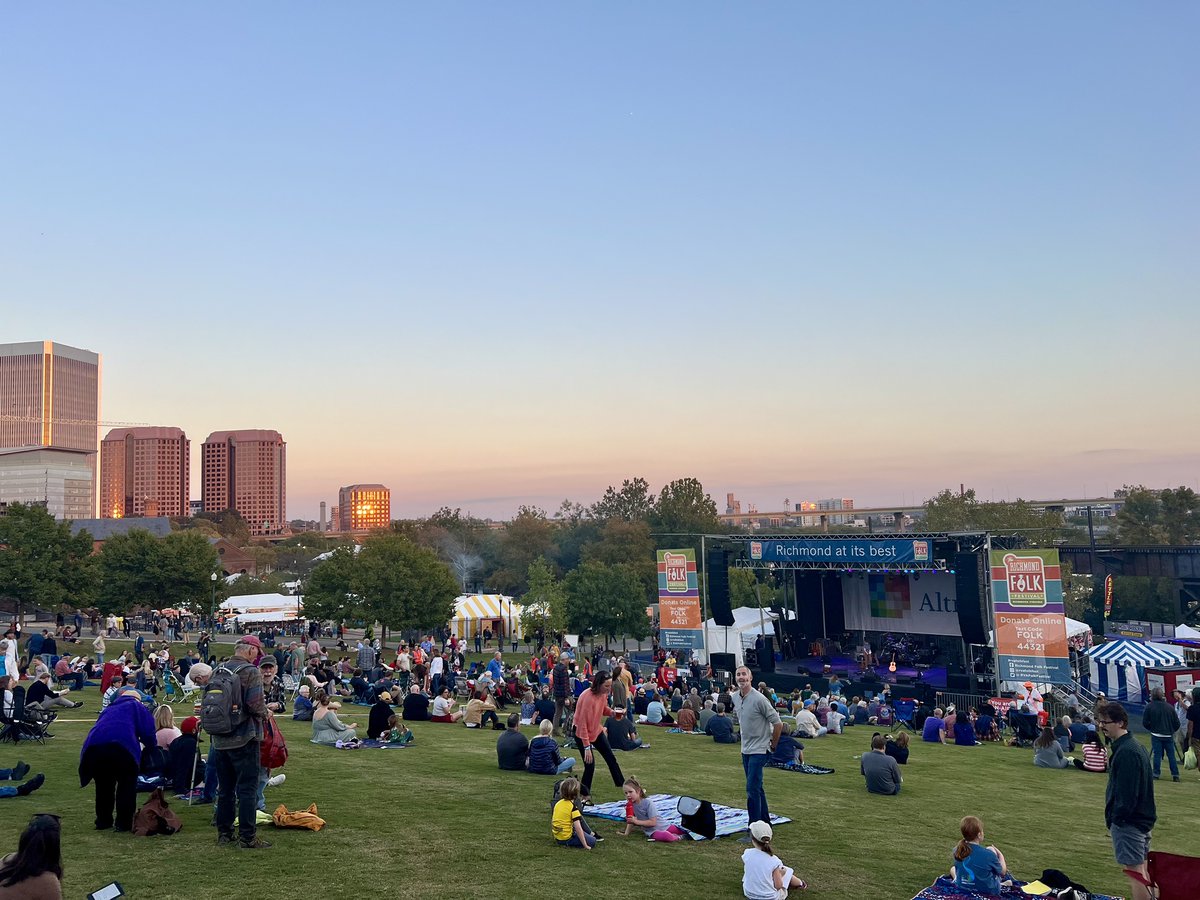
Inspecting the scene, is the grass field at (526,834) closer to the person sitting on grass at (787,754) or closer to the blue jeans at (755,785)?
the blue jeans at (755,785)

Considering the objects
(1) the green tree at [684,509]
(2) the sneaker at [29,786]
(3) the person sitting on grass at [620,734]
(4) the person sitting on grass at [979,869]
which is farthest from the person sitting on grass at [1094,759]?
(1) the green tree at [684,509]

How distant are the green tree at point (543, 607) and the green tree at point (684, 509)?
32120 mm

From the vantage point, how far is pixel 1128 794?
638 centimetres

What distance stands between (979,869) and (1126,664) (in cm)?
2376

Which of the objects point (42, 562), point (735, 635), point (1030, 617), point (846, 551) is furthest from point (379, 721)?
point (42, 562)

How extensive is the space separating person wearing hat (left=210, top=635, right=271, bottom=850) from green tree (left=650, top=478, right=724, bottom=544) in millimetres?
72137

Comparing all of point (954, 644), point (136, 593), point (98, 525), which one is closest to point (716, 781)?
point (954, 644)

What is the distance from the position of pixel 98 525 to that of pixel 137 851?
122345 millimetres

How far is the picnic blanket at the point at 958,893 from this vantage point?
22.6ft

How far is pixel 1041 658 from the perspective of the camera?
23812 millimetres

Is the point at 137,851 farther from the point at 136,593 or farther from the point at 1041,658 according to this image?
the point at 136,593

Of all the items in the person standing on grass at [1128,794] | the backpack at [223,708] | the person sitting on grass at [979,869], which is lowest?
the person sitting on grass at [979,869]

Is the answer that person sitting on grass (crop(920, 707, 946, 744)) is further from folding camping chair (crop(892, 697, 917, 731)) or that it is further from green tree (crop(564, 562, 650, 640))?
green tree (crop(564, 562, 650, 640))

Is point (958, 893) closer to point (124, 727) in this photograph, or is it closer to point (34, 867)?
point (34, 867)
